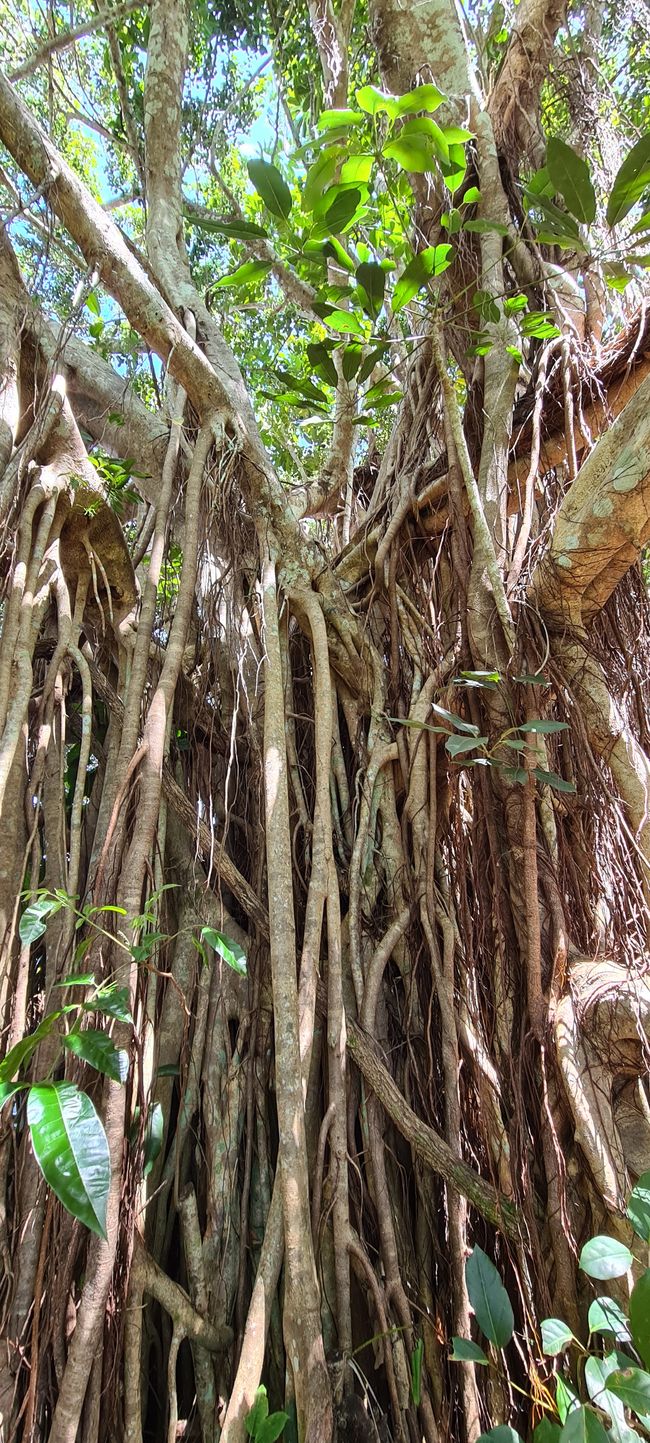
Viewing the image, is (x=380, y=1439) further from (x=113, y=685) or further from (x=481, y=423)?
(x=481, y=423)

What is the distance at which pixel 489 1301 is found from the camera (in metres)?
1.15

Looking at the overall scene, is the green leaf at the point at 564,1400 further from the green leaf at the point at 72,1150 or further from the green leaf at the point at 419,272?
the green leaf at the point at 419,272

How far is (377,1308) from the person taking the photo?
1.41 meters

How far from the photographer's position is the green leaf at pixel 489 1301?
3.68 ft

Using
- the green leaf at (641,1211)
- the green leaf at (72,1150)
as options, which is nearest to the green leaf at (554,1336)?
the green leaf at (641,1211)

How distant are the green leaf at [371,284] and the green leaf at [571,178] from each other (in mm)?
358

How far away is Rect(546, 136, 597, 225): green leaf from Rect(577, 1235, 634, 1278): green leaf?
5.50 feet

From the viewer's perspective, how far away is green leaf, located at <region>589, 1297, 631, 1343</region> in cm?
104

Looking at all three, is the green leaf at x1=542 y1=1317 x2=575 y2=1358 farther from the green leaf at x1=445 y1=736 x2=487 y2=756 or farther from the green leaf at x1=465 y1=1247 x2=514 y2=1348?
the green leaf at x1=445 y1=736 x2=487 y2=756

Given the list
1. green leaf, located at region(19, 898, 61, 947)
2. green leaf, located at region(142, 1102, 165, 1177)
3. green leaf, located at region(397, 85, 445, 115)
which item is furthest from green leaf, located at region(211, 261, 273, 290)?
green leaf, located at region(142, 1102, 165, 1177)

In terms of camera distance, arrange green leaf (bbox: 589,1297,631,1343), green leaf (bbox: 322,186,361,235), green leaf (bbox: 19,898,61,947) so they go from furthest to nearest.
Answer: green leaf (bbox: 322,186,361,235) → green leaf (bbox: 19,898,61,947) → green leaf (bbox: 589,1297,631,1343)

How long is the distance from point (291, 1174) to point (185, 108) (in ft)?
14.1

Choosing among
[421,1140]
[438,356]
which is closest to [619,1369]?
[421,1140]

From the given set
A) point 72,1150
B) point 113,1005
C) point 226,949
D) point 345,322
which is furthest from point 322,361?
point 72,1150
